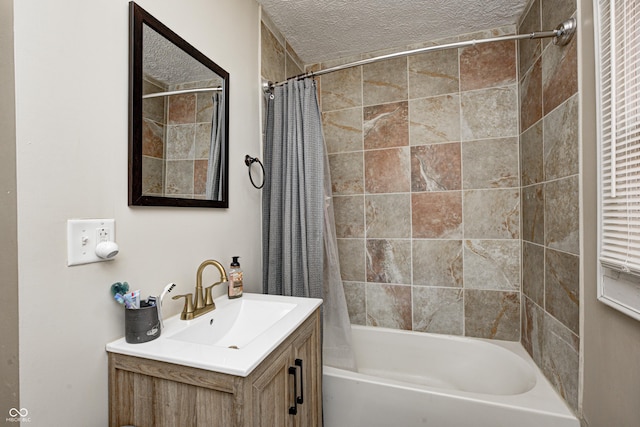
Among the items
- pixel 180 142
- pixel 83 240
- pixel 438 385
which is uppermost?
pixel 180 142

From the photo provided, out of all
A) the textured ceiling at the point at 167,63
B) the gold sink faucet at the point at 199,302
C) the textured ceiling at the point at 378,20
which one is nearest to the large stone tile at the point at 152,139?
the textured ceiling at the point at 167,63

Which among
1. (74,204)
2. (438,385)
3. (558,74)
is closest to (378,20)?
(558,74)

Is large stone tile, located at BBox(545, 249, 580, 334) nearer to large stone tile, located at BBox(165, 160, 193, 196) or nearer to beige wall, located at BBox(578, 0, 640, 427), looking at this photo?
beige wall, located at BBox(578, 0, 640, 427)

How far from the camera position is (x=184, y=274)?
115 cm

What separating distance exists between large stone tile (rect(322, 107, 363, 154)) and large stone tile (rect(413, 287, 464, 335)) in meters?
1.15

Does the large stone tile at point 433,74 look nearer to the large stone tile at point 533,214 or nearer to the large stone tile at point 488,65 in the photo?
the large stone tile at point 488,65

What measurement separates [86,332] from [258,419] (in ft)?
1.75

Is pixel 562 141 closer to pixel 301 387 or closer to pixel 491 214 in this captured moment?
pixel 491 214

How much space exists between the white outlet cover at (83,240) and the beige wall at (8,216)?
0.11 meters

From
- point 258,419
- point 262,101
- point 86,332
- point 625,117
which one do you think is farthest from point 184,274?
point 625,117

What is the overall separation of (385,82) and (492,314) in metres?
1.76

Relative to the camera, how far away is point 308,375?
116 cm

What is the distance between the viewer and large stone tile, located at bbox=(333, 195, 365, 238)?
7.11 feet

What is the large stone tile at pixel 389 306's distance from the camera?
2062mm
